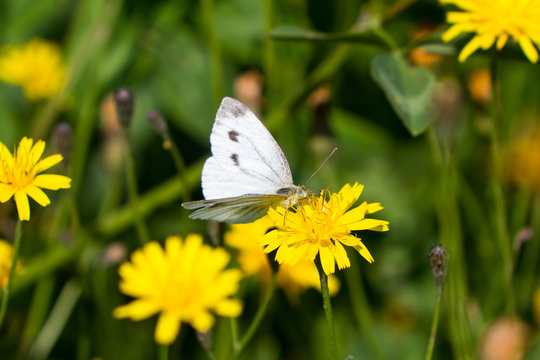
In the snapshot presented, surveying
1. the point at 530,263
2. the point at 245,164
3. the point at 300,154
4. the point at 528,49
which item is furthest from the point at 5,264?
the point at 530,263

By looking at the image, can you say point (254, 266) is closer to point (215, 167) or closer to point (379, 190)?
point (215, 167)

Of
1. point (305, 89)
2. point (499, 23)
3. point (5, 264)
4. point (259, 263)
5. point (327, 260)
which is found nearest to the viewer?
point (327, 260)

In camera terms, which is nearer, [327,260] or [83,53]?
[327,260]

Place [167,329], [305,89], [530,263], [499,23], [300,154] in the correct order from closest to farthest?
[167,329] < [499,23] < [305,89] < [530,263] < [300,154]

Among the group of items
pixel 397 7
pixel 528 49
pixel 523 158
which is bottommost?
pixel 528 49

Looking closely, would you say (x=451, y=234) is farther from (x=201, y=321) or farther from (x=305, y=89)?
(x=201, y=321)

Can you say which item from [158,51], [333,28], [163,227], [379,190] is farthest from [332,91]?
[163,227]

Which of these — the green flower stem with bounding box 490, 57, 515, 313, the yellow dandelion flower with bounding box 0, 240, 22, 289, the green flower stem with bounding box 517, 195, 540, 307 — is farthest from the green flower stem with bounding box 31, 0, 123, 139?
the green flower stem with bounding box 517, 195, 540, 307

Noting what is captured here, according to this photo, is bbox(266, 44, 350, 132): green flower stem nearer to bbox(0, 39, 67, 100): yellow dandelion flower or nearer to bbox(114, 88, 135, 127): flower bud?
bbox(114, 88, 135, 127): flower bud
